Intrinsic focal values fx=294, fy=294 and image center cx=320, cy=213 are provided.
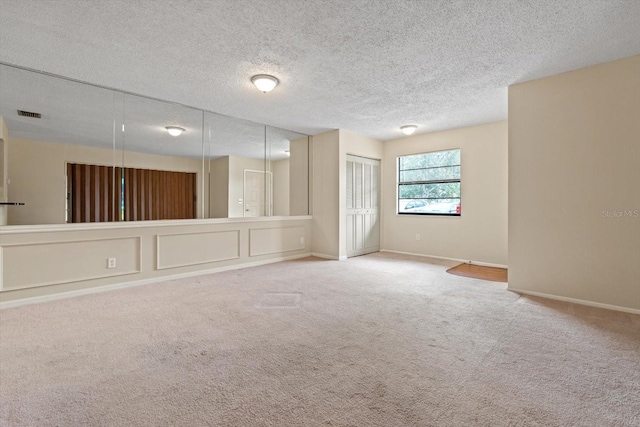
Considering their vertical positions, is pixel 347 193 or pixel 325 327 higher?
pixel 347 193

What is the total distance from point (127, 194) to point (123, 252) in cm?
79

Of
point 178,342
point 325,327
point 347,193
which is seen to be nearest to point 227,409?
point 178,342

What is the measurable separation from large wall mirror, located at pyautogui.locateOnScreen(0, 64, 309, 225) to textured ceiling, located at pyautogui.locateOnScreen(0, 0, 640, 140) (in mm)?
373

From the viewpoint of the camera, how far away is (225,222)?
494 cm

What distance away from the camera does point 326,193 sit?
6.05 meters

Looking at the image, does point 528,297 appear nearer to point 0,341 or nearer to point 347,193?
point 347,193

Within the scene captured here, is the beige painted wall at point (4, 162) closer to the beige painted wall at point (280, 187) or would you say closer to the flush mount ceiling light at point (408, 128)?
the beige painted wall at point (280, 187)

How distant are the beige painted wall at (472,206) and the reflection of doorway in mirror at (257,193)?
3050 mm

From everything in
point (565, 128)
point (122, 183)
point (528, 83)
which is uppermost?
point (528, 83)

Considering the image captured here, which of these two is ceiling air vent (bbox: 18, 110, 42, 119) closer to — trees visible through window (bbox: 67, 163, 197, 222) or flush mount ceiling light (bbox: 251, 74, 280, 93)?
trees visible through window (bbox: 67, 163, 197, 222)

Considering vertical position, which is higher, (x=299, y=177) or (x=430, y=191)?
(x=299, y=177)

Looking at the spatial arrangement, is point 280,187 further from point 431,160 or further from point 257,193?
point 431,160

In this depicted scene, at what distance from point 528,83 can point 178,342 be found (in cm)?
466

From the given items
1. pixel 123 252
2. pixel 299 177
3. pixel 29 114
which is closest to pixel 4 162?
pixel 29 114
